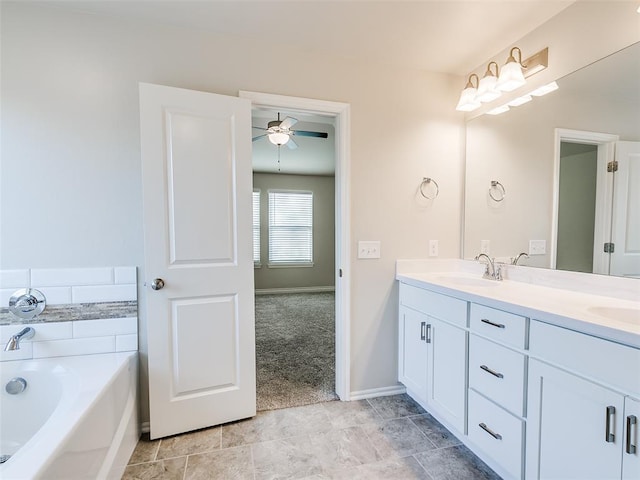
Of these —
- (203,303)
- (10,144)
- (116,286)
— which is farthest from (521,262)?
(10,144)

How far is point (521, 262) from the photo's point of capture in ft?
6.42

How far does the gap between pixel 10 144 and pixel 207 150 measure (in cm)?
101

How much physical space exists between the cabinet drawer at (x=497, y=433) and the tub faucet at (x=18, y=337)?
2371mm

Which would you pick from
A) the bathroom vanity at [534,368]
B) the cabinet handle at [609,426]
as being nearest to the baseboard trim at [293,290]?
the bathroom vanity at [534,368]

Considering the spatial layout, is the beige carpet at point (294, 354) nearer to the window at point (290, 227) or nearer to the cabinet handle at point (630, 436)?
the window at point (290, 227)

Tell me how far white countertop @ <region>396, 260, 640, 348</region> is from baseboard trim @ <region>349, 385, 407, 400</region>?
853 mm

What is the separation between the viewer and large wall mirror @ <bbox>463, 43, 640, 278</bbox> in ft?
4.69

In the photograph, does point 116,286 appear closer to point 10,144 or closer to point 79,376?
point 79,376

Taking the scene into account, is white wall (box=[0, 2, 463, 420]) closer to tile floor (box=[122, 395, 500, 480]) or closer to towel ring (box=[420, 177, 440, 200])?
towel ring (box=[420, 177, 440, 200])

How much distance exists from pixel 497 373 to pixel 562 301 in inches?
18.0

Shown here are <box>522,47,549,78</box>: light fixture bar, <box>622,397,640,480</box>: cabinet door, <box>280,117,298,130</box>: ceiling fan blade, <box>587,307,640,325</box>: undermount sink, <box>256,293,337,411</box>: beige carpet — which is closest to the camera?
<box>622,397,640,480</box>: cabinet door

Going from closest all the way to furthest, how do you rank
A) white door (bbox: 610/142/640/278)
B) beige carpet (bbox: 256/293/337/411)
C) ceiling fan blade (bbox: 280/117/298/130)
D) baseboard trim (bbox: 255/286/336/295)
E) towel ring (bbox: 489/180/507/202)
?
white door (bbox: 610/142/640/278), towel ring (bbox: 489/180/507/202), beige carpet (bbox: 256/293/337/411), ceiling fan blade (bbox: 280/117/298/130), baseboard trim (bbox: 255/286/336/295)

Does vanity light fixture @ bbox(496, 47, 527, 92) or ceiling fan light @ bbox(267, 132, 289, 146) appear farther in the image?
ceiling fan light @ bbox(267, 132, 289, 146)

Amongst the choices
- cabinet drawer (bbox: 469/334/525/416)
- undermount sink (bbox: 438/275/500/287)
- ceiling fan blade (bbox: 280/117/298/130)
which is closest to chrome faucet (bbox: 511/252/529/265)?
undermount sink (bbox: 438/275/500/287)
